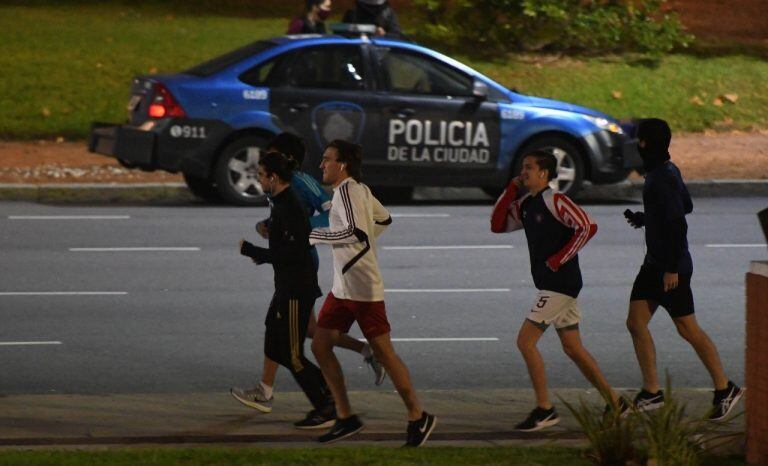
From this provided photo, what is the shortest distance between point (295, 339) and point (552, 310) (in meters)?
1.23

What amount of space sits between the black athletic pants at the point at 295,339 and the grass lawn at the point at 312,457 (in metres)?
0.83

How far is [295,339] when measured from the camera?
7992mm

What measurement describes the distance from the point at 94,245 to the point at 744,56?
14.8 m

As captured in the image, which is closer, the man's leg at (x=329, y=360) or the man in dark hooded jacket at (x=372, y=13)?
the man's leg at (x=329, y=360)

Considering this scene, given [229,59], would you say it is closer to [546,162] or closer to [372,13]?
[372,13]

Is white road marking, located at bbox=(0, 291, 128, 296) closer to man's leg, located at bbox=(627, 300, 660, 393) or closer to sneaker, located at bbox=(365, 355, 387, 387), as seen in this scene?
sneaker, located at bbox=(365, 355, 387, 387)

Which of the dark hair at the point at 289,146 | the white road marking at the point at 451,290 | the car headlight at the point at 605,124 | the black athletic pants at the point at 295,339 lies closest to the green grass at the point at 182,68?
the car headlight at the point at 605,124

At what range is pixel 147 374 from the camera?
950cm

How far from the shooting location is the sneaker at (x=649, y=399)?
8.20 m

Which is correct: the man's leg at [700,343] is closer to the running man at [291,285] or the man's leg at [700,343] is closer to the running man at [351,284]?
the running man at [351,284]

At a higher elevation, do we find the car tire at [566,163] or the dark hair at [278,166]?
the dark hair at [278,166]

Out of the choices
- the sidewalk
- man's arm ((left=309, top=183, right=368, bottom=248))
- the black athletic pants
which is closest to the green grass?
the sidewalk

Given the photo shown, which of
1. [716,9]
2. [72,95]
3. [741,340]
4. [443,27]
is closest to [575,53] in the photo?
[443,27]

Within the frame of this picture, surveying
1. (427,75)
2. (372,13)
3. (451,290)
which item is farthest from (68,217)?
(451,290)
